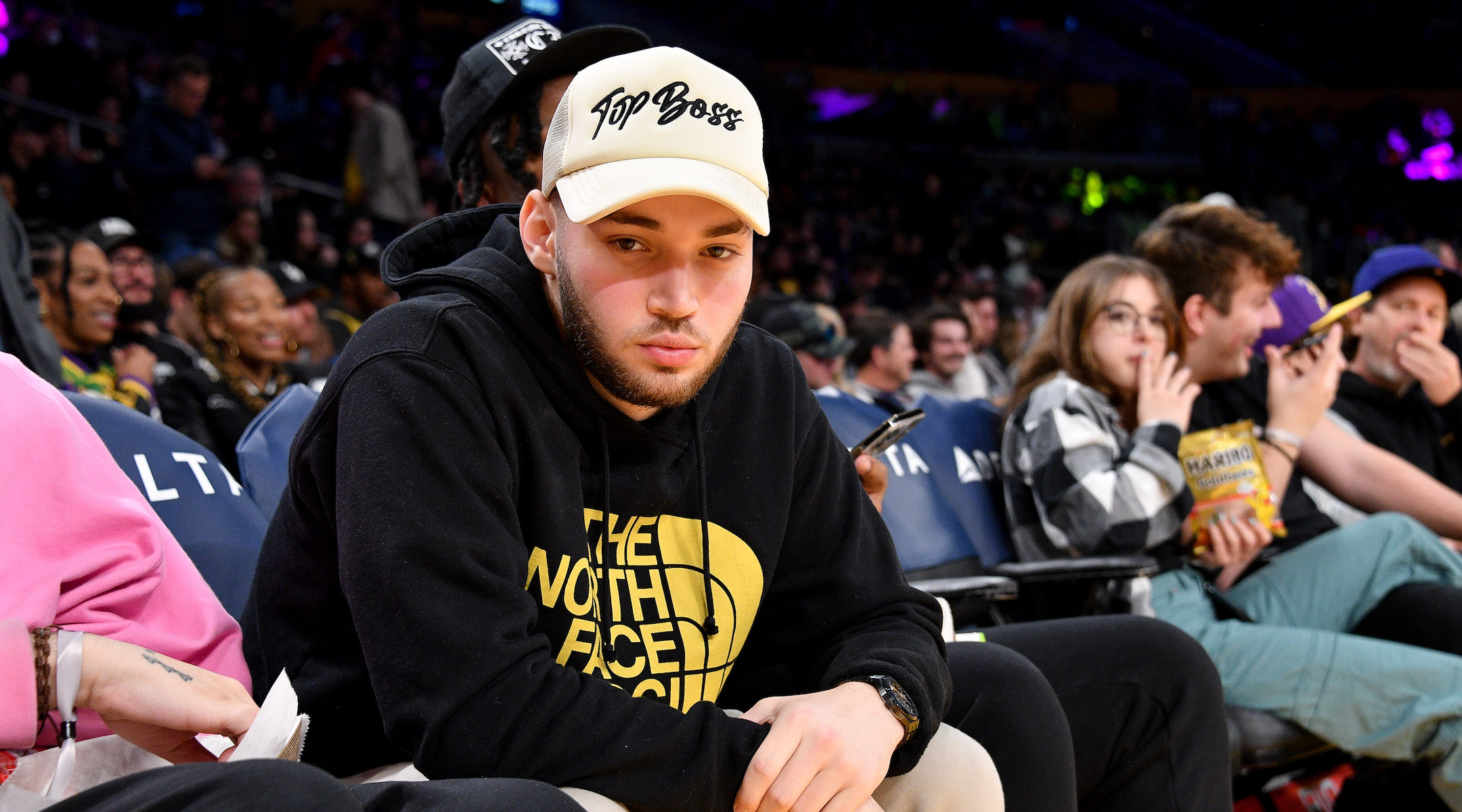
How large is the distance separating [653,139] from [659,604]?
0.52 m

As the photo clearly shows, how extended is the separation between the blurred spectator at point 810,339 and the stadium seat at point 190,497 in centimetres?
344

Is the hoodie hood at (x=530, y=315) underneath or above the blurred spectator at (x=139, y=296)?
above

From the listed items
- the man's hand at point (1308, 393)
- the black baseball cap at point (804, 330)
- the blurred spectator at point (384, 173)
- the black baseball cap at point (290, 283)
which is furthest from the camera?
the blurred spectator at point (384, 173)

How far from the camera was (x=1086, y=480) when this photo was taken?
8.00ft

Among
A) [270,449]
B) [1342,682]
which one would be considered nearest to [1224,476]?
[1342,682]

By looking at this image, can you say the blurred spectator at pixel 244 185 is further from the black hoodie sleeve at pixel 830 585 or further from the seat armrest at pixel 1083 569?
the black hoodie sleeve at pixel 830 585

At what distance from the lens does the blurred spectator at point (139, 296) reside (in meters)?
4.66

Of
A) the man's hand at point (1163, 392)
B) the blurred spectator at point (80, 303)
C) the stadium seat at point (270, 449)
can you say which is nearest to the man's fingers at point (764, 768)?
the stadium seat at point (270, 449)

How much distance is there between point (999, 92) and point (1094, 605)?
18298mm

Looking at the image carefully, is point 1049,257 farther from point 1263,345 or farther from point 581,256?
point 581,256

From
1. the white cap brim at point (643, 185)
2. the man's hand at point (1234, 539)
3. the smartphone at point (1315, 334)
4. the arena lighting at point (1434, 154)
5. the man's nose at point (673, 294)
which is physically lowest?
the man's hand at point (1234, 539)

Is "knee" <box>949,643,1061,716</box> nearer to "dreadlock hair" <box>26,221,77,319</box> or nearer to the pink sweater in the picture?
the pink sweater

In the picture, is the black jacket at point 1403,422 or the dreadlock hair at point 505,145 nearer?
the dreadlock hair at point 505,145

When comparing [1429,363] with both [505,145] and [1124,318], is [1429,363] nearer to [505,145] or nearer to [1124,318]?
[1124,318]
